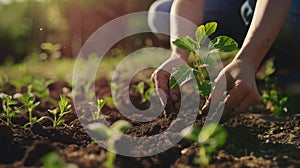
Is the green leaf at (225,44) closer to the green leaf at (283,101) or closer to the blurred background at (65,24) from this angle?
the green leaf at (283,101)

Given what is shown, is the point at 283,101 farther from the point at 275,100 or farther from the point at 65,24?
the point at 65,24

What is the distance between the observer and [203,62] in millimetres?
1759

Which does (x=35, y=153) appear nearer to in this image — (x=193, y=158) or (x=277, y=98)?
(x=193, y=158)

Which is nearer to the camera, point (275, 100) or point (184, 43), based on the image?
point (184, 43)

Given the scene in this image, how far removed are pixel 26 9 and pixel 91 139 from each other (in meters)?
4.71

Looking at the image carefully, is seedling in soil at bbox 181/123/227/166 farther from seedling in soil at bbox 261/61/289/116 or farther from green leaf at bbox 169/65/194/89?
seedling in soil at bbox 261/61/289/116

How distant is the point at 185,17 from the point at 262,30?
0.63 m

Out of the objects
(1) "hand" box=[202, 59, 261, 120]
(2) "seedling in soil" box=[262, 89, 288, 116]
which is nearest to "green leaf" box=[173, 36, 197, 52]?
(1) "hand" box=[202, 59, 261, 120]

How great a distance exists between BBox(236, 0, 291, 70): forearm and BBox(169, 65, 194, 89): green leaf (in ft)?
0.64

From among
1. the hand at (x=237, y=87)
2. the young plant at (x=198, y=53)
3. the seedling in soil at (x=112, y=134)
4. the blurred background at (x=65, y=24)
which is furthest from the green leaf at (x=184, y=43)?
the blurred background at (x=65, y=24)

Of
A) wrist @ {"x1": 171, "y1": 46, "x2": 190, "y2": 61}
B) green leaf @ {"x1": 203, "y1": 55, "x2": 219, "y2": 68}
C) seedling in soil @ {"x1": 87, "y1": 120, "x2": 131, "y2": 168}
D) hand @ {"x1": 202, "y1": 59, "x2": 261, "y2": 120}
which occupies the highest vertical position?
green leaf @ {"x1": 203, "y1": 55, "x2": 219, "y2": 68}

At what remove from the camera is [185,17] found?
7.66 ft

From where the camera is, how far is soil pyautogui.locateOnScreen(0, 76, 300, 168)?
4.43 feet

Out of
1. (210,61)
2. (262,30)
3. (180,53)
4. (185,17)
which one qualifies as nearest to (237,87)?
(210,61)
